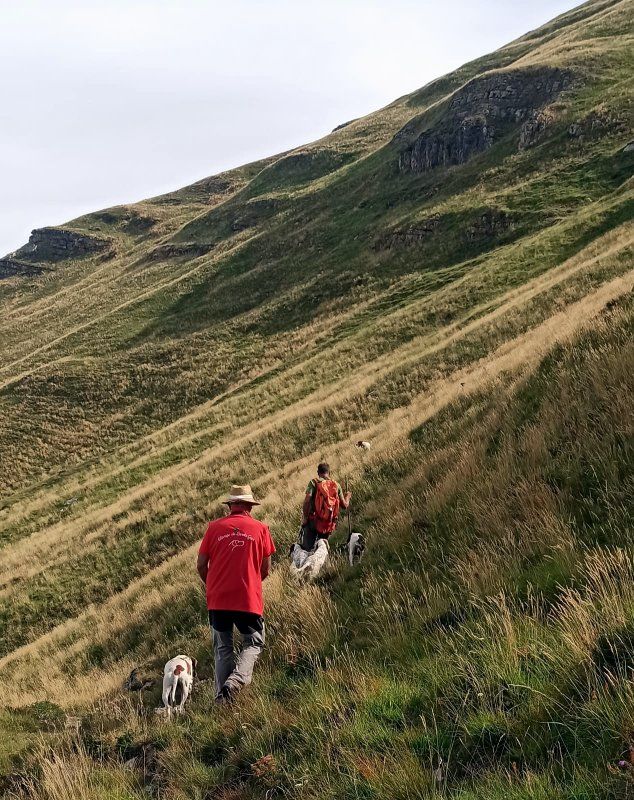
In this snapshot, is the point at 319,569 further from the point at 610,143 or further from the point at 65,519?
the point at 610,143

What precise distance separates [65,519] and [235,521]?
22978mm

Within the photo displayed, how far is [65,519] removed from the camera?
25.5 meters

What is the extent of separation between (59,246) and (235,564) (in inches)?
5547

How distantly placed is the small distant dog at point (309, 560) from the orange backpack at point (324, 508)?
1.07 ft

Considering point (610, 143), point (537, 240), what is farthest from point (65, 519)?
point (610, 143)

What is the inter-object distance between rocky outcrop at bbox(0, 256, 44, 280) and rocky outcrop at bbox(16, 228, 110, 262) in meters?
3.05

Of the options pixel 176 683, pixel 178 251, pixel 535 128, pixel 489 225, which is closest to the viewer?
pixel 176 683

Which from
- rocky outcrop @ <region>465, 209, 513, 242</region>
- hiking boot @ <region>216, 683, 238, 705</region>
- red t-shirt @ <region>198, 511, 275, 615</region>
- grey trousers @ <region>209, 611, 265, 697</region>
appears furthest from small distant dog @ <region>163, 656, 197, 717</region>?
rocky outcrop @ <region>465, 209, 513, 242</region>

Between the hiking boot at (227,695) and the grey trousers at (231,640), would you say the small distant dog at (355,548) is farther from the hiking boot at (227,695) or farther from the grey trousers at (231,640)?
the hiking boot at (227,695)

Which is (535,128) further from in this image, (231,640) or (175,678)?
(175,678)

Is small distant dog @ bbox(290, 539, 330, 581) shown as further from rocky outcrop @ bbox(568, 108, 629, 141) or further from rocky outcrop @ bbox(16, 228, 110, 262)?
rocky outcrop @ bbox(16, 228, 110, 262)

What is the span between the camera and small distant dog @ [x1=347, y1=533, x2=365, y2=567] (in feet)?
24.1

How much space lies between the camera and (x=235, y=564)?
5.65m

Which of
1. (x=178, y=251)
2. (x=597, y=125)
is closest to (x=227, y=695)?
(x=597, y=125)
